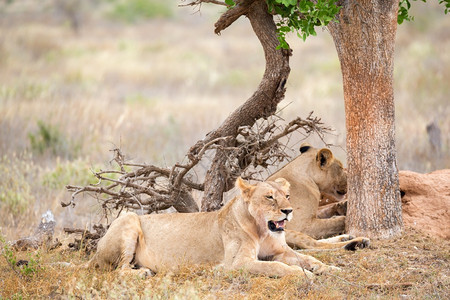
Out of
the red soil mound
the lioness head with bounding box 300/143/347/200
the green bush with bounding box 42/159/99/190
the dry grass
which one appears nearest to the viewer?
the dry grass

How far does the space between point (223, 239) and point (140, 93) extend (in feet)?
48.7

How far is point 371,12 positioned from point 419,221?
2.25 m

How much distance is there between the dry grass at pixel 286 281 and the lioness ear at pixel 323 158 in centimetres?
125

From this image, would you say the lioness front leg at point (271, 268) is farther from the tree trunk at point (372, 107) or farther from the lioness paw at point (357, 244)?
the tree trunk at point (372, 107)

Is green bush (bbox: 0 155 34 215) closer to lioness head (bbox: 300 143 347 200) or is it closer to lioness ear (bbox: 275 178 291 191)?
lioness head (bbox: 300 143 347 200)

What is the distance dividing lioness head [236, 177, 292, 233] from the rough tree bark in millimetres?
1340

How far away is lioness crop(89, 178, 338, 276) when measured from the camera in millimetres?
5871

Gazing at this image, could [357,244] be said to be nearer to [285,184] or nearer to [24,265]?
[285,184]

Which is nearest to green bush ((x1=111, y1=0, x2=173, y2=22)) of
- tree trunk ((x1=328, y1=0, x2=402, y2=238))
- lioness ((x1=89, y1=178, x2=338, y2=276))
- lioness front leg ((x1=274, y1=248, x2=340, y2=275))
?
tree trunk ((x1=328, y1=0, x2=402, y2=238))

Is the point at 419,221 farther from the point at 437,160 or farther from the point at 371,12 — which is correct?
the point at 437,160

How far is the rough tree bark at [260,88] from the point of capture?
24.2ft

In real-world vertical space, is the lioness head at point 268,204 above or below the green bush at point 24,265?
above

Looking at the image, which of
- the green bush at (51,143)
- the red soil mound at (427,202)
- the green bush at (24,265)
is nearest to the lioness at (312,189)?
the red soil mound at (427,202)

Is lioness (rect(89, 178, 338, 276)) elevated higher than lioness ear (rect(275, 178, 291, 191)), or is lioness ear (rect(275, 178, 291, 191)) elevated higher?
lioness ear (rect(275, 178, 291, 191))
